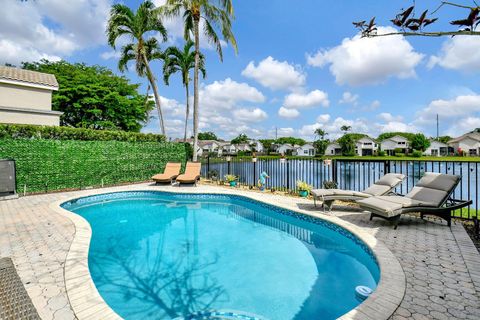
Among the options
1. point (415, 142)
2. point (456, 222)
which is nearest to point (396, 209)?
point (456, 222)

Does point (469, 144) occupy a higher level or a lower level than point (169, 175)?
higher

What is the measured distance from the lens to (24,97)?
15852mm

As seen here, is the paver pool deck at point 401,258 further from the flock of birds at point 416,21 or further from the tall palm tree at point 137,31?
the tall palm tree at point 137,31

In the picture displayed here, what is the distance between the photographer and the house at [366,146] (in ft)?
201

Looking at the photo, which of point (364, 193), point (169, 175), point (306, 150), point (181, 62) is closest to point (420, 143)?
point (306, 150)

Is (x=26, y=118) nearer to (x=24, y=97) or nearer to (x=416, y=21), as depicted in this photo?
(x=24, y=97)

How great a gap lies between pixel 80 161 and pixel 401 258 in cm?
1286

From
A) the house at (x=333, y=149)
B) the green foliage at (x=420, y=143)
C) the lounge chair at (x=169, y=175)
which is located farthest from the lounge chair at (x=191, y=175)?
the green foliage at (x=420, y=143)

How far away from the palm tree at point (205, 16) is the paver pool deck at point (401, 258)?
32.7 ft

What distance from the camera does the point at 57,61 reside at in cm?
2788

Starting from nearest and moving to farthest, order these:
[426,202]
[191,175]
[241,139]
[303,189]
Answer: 1. [426,202]
2. [303,189]
3. [191,175]
4. [241,139]

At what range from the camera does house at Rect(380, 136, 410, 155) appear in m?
60.9

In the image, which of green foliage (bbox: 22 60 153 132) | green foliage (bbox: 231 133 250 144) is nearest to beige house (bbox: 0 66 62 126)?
green foliage (bbox: 22 60 153 132)

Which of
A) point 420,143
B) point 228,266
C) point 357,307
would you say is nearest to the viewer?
point 357,307
